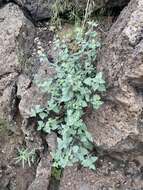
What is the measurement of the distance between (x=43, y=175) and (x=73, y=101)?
2.08 feet

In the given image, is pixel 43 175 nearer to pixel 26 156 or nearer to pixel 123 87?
pixel 26 156

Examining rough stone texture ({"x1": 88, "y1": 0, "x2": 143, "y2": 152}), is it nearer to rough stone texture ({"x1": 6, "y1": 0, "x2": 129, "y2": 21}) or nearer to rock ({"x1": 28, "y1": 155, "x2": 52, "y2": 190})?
rock ({"x1": 28, "y1": 155, "x2": 52, "y2": 190})

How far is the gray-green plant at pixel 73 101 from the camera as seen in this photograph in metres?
2.87

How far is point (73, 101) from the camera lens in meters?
2.93

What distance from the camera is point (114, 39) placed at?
2875mm

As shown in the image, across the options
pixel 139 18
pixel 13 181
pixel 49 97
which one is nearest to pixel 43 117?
pixel 49 97

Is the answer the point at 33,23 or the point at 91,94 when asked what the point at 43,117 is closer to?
the point at 91,94

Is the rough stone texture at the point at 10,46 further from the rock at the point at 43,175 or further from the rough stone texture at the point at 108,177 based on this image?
the rough stone texture at the point at 108,177

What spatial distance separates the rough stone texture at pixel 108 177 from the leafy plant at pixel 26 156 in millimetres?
296

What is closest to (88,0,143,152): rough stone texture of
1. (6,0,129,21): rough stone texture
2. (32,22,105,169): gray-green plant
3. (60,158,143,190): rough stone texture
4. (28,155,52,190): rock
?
(32,22,105,169): gray-green plant

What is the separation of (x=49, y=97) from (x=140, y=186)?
91 centimetres

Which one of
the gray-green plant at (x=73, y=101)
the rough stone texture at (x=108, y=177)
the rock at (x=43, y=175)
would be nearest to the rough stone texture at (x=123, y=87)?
the gray-green plant at (x=73, y=101)

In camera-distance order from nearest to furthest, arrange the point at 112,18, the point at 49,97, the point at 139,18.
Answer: the point at 139,18, the point at 49,97, the point at 112,18

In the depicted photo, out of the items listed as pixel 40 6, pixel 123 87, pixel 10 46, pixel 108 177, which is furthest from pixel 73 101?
pixel 40 6
